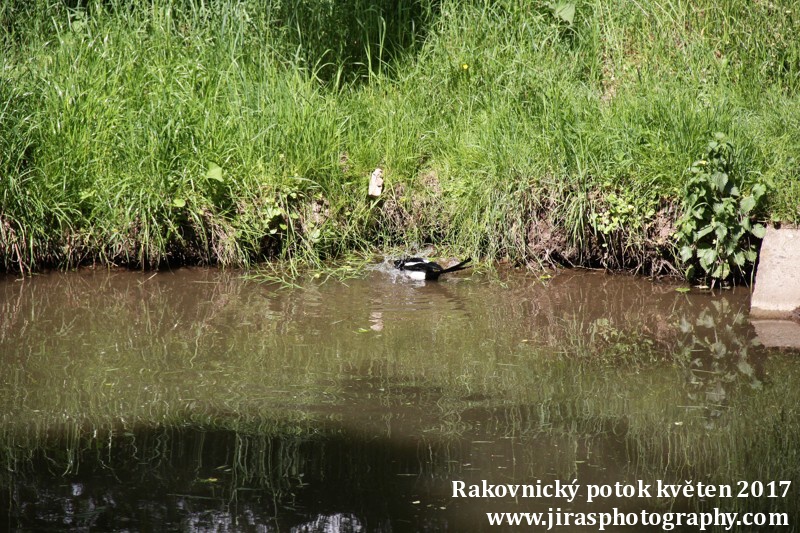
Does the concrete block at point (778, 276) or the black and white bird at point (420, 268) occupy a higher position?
the concrete block at point (778, 276)

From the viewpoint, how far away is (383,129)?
627cm

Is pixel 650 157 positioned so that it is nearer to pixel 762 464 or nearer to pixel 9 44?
pixel 762 464

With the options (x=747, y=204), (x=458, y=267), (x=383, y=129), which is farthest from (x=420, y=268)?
(x=747, y=204)

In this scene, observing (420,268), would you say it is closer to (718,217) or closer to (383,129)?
(383,129)

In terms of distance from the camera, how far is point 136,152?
229 inches

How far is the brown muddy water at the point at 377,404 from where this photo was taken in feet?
10.6

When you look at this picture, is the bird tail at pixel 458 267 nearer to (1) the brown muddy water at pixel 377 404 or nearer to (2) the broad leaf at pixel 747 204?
(1) the brown muddy water at pixel 377 404

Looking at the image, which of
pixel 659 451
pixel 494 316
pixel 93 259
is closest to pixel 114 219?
pixel 93 259

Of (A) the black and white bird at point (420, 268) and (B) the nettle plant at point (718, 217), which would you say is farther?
(A) the black and white bird at point (420, 268)

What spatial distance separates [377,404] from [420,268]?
1815mm

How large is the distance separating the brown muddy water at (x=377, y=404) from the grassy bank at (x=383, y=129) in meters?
0.39

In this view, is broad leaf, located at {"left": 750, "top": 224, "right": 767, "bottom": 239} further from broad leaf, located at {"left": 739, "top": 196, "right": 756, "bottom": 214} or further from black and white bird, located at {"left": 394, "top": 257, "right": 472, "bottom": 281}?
black and white bird, located at {"left": 394, "top": 257, "right": 472, "bottom": 281}

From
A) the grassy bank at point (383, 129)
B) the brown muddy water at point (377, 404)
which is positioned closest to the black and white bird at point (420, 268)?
the brown muddy water at point (377, 404)

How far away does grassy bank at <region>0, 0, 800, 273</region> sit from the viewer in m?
5.67
